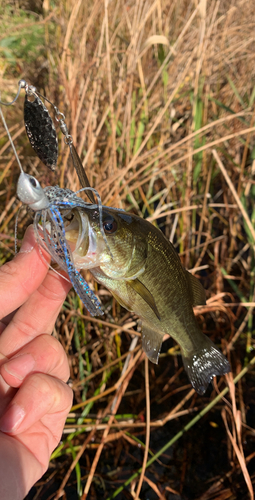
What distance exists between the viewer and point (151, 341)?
125cm

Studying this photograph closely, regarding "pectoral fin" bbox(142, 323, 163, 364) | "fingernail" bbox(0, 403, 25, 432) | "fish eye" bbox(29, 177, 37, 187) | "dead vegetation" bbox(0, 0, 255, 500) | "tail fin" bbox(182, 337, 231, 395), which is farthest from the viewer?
"dead vegetation" bbox(0, 0, 255, 500)

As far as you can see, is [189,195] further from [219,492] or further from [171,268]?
[219,492]

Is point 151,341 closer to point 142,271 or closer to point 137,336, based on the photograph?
point 142,271

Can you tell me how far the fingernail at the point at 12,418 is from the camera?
1.01 m

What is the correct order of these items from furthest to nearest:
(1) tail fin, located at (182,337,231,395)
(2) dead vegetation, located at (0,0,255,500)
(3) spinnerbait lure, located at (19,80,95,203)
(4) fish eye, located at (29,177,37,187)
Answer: (2) dead vegetation, located at (0,0,255,500) → (1) tail fin, located at (182,337,231,395) → (3) spinnerbait lure, located at (19,80,95,203) → (4) fish eye, located at (29,177,37,187)

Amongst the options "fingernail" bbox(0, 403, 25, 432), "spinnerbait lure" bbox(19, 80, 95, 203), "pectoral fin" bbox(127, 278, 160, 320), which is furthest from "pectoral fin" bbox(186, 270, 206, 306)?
"fingernail" bbox(0, 403, 25, 432)

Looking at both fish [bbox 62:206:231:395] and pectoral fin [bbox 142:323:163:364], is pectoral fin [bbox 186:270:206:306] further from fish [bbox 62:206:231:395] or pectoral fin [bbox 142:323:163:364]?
pectoral fin [bbox 142:323:163:364]

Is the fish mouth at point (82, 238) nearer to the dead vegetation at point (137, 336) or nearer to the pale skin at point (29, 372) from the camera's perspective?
A: the pale skin at point (29, 372)

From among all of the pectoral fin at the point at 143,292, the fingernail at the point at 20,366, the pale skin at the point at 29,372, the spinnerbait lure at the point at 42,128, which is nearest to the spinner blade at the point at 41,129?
the spinnerbait lure at the point at 42,128

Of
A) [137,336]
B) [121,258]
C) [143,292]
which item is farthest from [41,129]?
[137,336]

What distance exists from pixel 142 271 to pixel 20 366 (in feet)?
1.60

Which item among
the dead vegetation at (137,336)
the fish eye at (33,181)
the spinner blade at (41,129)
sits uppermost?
the spinner blade at (41,129)

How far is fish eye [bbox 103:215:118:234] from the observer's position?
1019mm

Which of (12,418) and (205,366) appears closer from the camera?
(12,418)
